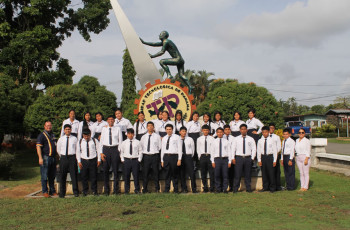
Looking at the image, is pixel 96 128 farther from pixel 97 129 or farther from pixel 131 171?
pixel 131 171

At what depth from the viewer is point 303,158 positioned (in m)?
7.77

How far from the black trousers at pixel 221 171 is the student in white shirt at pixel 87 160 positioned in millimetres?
2533

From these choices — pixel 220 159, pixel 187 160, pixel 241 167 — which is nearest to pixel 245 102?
pixel 241 167

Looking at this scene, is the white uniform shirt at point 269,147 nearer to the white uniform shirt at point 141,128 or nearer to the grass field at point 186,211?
the grass field at point 186,211

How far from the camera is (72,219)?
5.32 metres

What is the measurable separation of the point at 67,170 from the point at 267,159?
4344 millimetres

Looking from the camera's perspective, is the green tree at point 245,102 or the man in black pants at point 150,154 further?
the green tree at point 245,102

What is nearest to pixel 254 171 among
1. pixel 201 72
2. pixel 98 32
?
pixel 98 32

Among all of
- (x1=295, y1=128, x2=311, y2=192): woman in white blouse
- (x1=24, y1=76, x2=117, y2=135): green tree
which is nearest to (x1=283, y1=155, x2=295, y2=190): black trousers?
(x1=295, y1=128, x2=311, y2=192): woman in white blouse

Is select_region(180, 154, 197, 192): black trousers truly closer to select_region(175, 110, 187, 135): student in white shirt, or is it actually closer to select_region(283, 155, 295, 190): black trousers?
select_region(175, 110, 187, 135): student in white shirt

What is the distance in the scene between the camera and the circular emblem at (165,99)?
428 inches

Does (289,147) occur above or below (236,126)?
below

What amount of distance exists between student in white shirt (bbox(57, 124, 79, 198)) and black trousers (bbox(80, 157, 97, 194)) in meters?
0.18

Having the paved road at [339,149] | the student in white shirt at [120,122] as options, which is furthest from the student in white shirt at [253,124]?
the paved road at [339,149]
